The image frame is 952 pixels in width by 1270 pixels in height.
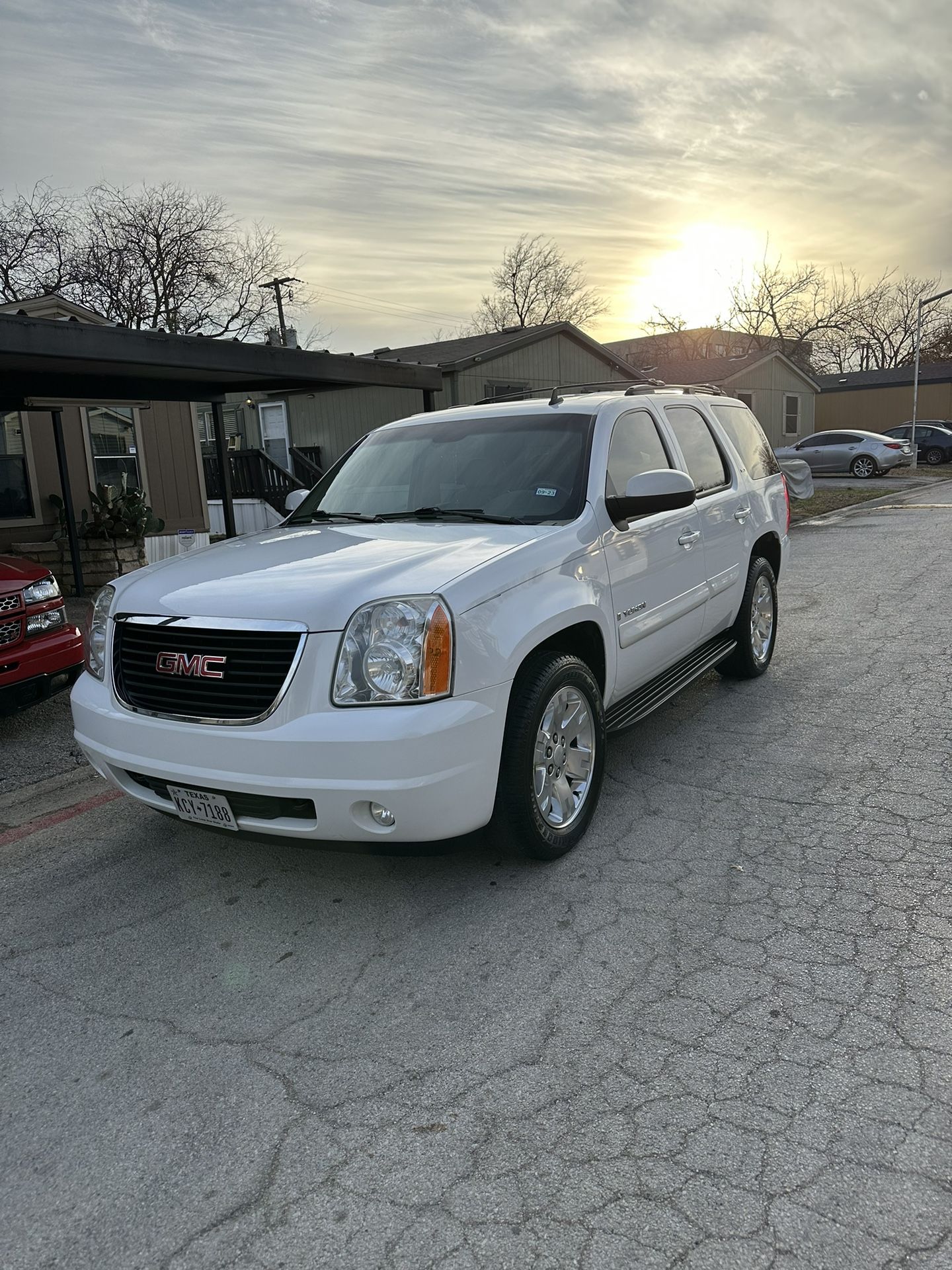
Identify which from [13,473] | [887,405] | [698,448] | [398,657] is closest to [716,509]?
[698,448]

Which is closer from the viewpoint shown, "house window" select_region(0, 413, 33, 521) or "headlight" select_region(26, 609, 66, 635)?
"headlight" select_region(26, 609, 66, 635)

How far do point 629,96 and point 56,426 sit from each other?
8.91 meters

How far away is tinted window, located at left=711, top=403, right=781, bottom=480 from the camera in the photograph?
6.06m

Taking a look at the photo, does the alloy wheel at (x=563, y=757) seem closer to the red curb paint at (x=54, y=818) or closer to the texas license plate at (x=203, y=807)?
the texas license plate at (x=203, y=807)

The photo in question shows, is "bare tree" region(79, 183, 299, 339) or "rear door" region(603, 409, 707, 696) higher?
"bare tree" region(79, 183, 299, 339)

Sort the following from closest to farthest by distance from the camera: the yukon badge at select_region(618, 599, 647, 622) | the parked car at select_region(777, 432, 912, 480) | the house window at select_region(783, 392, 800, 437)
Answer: the yukon badge at select_region(618, 599, 647, 622) < the parked car at select_region(777, 432, 912, 480) < the house window at select_region(783, 392, 800, 437)

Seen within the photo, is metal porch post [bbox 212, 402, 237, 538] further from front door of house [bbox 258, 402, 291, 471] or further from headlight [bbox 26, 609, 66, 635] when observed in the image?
front door of house [bbox 258, 402, 291, 471]

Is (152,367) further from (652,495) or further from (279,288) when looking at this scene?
(279,288)

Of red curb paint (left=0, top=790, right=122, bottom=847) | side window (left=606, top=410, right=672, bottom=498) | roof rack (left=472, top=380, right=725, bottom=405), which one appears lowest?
red curb paint (left=0, top=790, right=122, bottom=847)

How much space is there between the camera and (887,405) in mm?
43750

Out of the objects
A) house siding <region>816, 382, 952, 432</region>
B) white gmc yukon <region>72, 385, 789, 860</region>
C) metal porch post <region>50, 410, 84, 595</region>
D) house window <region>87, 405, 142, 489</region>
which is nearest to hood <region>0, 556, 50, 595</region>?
white gmc yukon <region>72, 385, 789, 860</region>

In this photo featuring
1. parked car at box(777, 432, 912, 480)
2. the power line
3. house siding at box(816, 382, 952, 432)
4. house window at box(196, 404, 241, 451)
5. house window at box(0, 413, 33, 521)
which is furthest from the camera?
the power line

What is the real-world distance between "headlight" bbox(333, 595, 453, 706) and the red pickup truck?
3177mm

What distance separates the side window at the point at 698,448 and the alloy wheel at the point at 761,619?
36.1 inches
